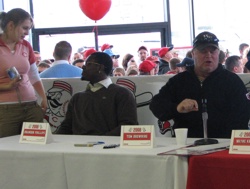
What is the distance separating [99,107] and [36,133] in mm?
748

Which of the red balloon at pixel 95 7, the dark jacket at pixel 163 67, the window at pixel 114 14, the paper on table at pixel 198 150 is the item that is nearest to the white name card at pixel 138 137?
the paper on table at pixel 198 150

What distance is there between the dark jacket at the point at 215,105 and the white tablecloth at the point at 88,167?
0.55m

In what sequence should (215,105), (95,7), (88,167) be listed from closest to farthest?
1. (88,167)
2. (215,105)
3. (95,7)

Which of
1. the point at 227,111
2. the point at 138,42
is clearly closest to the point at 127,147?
the point at 227,111

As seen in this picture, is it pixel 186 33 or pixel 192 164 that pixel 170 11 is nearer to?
pixel 186 33

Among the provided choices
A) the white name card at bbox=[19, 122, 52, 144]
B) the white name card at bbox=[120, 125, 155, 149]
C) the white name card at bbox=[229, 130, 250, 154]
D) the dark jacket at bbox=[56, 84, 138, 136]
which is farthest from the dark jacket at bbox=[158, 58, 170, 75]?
the white name card at bbox=[229, 130, 250, 154]

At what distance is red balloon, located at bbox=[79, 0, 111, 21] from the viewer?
7020 mm

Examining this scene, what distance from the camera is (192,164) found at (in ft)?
6.19

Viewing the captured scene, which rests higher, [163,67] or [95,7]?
[95,7]

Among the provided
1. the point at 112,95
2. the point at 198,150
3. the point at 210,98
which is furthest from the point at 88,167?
the point at 112,95

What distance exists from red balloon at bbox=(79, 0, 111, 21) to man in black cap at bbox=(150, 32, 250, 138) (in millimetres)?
4176

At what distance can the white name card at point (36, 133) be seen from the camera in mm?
2510

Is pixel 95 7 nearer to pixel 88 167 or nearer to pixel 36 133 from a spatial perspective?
pixel 36 133

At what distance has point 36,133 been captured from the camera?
101 inches
